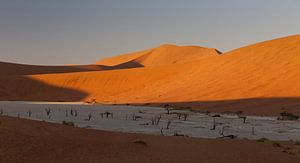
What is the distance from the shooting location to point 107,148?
953 centimetres

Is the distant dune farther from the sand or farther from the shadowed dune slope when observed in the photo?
the shadowed dune slope

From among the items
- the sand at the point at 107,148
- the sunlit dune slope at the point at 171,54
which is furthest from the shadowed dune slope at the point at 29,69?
the sand at the point at 107,148

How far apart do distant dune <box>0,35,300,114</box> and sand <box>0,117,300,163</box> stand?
61.6 ft

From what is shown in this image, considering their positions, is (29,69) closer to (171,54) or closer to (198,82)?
(171,54)

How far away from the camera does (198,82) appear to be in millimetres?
45469

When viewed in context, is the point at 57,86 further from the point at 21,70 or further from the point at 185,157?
the point at 185,157

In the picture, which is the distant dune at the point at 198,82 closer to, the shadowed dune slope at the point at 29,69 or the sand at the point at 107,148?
the sand at the point at 107,148

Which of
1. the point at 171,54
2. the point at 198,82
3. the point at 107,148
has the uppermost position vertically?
the point at 171,54

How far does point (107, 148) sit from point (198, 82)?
36393 mm

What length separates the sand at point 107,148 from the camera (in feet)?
Result: 27.5

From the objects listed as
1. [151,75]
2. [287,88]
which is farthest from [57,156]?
[151,75]

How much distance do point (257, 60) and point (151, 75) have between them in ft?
49.6

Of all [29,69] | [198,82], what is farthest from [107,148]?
[29,69]

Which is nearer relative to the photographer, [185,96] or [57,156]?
[57,156]
